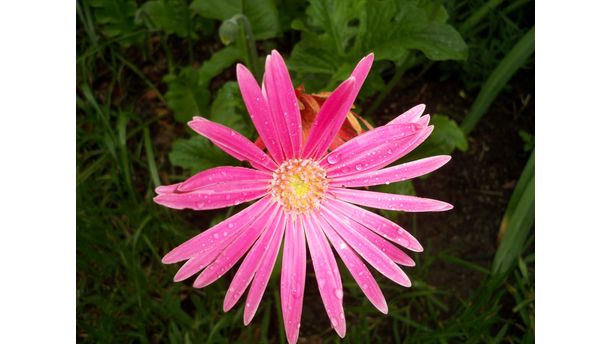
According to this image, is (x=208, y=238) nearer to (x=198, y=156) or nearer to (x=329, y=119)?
(x=329, y=119)

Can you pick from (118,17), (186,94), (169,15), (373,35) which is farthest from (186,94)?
(373,35)

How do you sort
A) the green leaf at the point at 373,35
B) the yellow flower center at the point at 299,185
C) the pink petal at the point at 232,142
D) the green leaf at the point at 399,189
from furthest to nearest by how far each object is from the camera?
the green leaf at the point at 399,189
the green leaf at the point at 373,35
the yellow flower center at the point at 299,185
the pink petal at the point at 232,142

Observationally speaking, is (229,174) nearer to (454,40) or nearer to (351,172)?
(351,172)

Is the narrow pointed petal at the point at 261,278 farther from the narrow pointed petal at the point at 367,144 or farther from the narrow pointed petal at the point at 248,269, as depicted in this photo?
the narrow pointed petal at the point at 367,144

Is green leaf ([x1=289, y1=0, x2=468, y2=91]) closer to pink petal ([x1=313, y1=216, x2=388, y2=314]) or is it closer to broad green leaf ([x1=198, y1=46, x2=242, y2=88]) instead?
broad green leaf ([x1=198, y1=46, x2=242, y2=88])

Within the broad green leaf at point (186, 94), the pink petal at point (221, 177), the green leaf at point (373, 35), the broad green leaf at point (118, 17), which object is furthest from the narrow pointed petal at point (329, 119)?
the broad green leaf at point (118, 17)

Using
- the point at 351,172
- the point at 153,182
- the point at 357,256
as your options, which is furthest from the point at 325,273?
the point at 153,182

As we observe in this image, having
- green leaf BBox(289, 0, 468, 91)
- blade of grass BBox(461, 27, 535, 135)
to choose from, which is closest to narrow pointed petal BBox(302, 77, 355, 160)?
green leaf BBox(289, 0, 468, 91)
